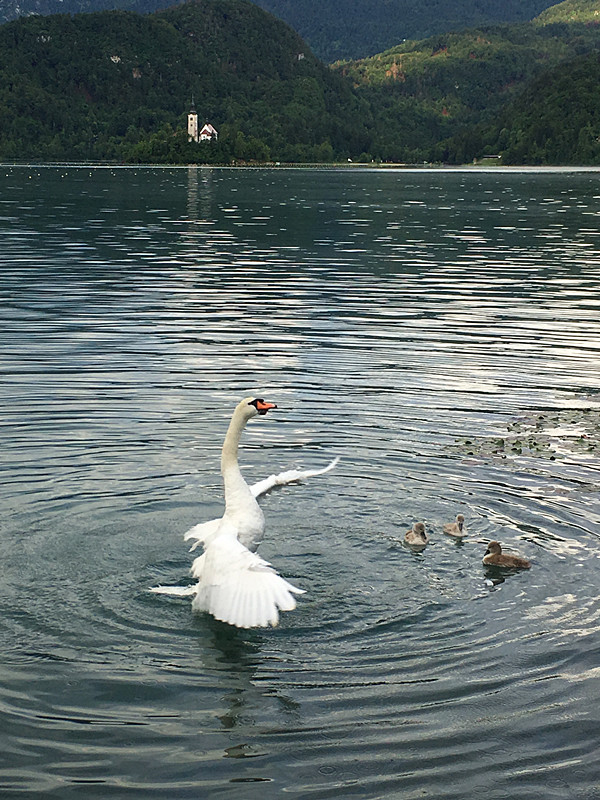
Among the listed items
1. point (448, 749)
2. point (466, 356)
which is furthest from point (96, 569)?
point (466, 356)

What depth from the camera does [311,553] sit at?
1347 cm

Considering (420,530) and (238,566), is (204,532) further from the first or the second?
(420,530)

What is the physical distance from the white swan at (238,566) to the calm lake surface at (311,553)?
0.73m

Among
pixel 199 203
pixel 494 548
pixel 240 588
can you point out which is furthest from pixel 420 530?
pixel 199 203

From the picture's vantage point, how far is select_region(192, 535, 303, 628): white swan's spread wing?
9.69m

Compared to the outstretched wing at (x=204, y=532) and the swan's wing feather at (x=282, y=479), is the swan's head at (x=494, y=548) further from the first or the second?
the outstretched wing at (x=204, y=532)

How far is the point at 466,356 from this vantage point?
26047 millimetres

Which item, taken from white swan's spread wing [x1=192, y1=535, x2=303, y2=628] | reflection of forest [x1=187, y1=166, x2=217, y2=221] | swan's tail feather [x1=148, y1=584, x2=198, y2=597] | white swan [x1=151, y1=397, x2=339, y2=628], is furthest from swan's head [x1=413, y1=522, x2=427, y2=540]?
reflection of forest [x1=187, y1=166, x2=217, y2=221]

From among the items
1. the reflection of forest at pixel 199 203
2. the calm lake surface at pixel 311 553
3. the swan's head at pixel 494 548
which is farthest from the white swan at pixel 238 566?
the reflection of forest at pixel 199 203

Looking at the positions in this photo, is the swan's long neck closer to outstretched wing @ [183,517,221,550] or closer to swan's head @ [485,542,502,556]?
outstretched wing @ [183,517,221,550]

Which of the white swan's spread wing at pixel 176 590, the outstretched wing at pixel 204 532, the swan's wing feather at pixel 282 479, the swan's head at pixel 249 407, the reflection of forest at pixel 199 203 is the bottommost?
the reflection of forest at pixel 199 203

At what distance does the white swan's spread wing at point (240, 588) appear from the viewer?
969 cm

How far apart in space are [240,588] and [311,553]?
136 inches

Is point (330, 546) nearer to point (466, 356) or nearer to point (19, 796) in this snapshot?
point (19, 796)
